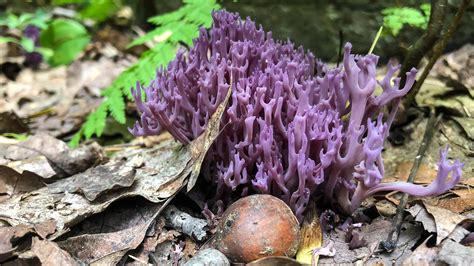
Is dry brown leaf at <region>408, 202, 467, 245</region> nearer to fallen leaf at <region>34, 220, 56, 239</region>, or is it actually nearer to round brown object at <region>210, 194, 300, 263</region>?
round brown object at <region>210, 194, 300, 263</region>

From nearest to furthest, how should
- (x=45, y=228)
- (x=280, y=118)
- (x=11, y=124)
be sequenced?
(x=45, y=228), (x=280, y=118), (x=11, y=124)

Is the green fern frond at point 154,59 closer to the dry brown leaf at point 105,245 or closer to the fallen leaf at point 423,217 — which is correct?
the dry brown leaf at point 105,245

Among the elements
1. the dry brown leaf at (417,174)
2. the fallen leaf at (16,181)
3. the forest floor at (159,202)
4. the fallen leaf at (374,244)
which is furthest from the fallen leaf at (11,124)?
the dry brown leaf at (417,174)

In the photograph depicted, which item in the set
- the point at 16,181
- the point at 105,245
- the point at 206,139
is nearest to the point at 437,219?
the point at 206,139

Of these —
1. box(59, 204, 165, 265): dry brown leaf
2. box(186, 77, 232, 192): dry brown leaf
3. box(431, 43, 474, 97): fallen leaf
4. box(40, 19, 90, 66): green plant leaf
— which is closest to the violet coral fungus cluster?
box(186, 77, 232, 192): dry brown leaf

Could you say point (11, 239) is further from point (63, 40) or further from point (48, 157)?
point (63, 40)

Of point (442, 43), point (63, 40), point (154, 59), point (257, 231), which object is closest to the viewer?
point (257, 231)

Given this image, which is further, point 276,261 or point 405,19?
point 405,19

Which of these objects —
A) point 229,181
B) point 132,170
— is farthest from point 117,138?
point 229,181
